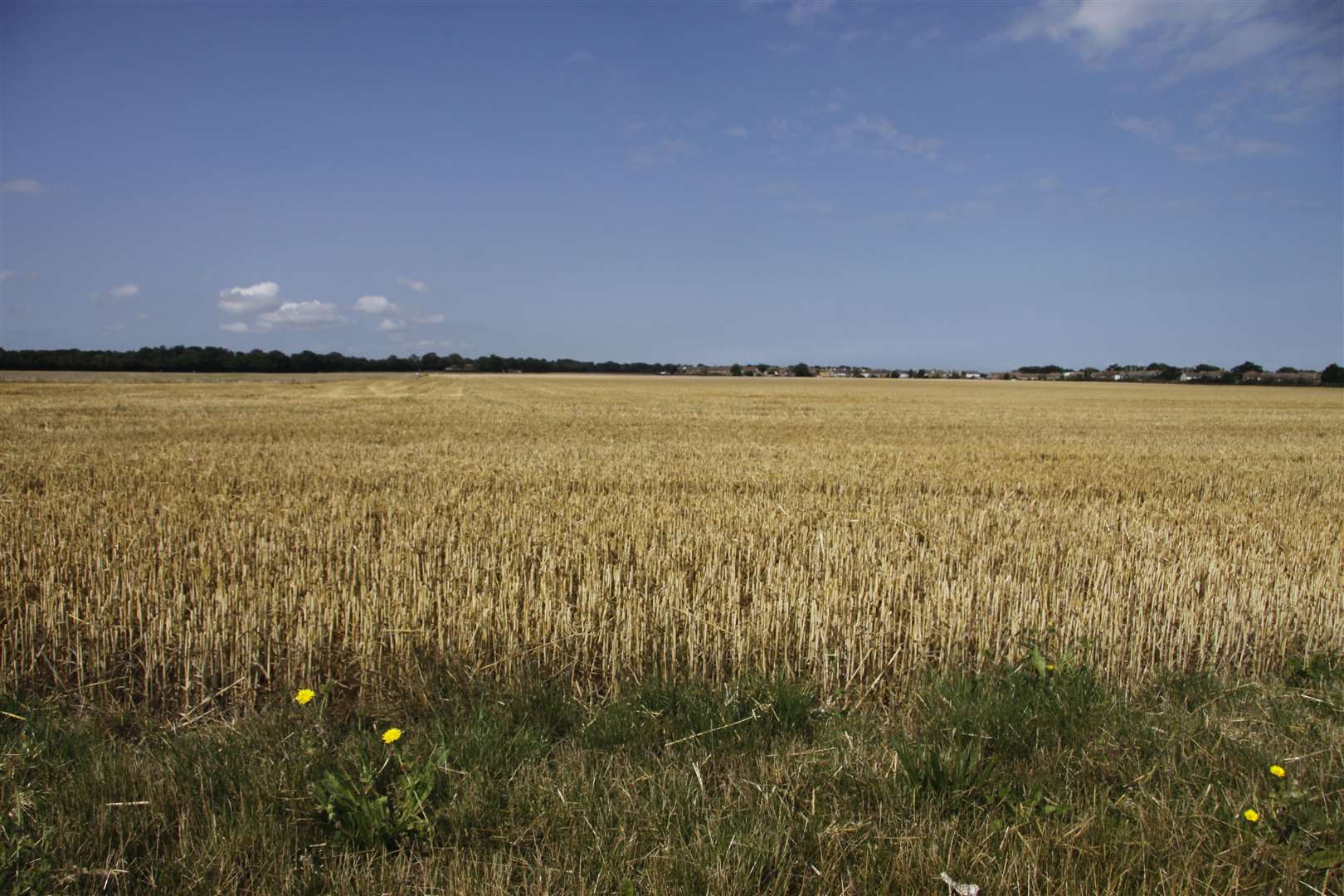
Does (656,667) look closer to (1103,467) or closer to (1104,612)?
(1104,612)

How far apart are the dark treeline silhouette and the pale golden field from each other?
108 m

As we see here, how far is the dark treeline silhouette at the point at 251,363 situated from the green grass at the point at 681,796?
370 ft

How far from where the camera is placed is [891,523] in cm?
735

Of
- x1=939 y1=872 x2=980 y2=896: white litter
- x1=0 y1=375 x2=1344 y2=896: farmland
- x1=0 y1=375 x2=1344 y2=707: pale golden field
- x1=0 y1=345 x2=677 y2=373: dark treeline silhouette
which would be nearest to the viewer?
x1=939 y1=872 x2=980 y2=896: white litter

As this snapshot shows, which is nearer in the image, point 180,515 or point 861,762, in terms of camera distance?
point 861,762

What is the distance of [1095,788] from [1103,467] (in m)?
12.6

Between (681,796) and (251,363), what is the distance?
128751 millimetres

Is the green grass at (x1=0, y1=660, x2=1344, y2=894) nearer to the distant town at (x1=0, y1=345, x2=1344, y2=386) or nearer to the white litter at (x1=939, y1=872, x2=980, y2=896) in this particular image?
the white litter at (x1=939, y1=872, x2=980, y2=896)

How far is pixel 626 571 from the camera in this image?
5500 millimetres

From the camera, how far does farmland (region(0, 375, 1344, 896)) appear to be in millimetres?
2504

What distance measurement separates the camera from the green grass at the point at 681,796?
242 centimetres

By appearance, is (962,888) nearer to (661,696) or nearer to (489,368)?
(661,696)

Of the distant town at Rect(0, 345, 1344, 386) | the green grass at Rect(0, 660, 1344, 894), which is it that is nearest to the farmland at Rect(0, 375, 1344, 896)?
the green grass at Rect(0, 660, 1344, 894)

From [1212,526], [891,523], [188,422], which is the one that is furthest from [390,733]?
[188,422]
